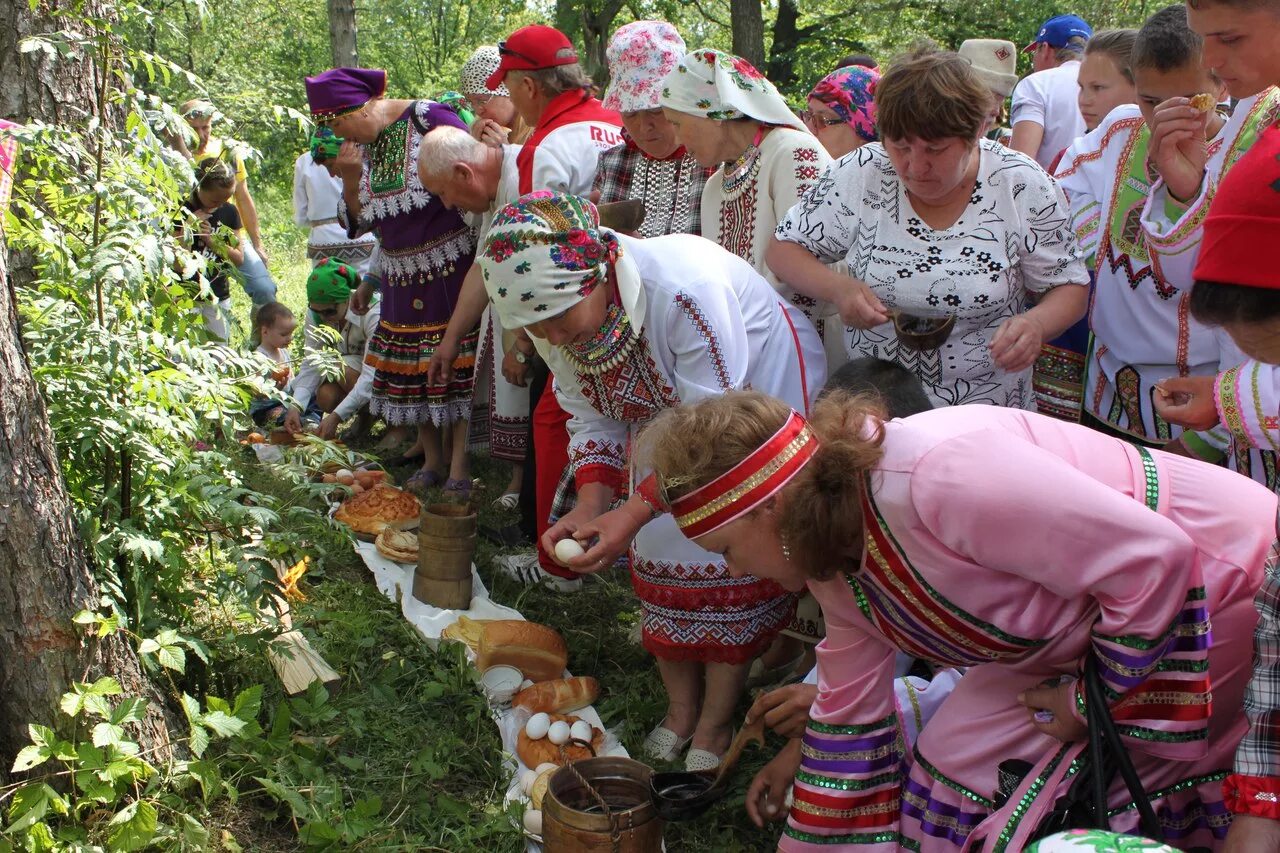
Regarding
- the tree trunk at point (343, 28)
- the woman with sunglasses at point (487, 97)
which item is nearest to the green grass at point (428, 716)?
the woman with sunglasses at point (487, 97)

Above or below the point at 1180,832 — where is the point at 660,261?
above

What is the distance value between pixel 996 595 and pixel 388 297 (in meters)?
3.94

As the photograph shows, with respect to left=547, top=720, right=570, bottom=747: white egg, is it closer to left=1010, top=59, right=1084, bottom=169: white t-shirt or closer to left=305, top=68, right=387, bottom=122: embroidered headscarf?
left=305, top=68, right=387, bottom=122: embroidered headscarf

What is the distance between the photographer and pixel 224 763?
282 centimetres

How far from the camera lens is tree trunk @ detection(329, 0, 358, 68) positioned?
10.2 m

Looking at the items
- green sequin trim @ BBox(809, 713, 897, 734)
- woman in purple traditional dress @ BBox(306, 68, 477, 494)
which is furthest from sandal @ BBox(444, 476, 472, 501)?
green sequin trim @ BBox(809, 713, 897, 734)

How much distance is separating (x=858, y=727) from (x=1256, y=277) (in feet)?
3.61

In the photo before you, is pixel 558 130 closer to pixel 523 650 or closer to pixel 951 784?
pixel 523 650

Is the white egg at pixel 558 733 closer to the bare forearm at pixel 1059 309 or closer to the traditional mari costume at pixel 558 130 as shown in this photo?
the traditional mari costume at pixel 558 130

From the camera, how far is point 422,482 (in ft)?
17.9

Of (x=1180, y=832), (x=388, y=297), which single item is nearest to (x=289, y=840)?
(x=1180, y=832)

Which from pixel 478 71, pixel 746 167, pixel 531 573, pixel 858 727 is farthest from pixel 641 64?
pixel 858 727

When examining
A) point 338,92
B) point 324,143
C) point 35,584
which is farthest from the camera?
point 324,143

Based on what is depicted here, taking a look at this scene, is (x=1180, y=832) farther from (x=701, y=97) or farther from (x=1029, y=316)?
(x=701, y=97)
